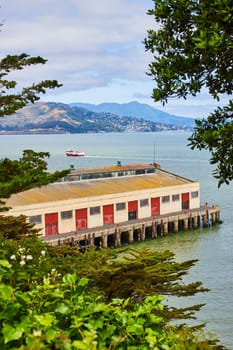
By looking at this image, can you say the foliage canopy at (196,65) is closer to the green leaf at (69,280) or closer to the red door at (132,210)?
the green leaf at (69,280)

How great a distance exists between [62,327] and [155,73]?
5.19 meters

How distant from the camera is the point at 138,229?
56.3 meters

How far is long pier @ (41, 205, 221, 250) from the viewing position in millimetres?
50344

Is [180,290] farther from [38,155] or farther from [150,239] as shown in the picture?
[150,239]

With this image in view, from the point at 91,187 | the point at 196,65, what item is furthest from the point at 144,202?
the point at 196,65

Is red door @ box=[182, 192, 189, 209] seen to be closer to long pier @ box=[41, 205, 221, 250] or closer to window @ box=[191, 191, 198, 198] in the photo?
window @ box=[191, 191, 198, 198]

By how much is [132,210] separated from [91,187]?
475 centimetres

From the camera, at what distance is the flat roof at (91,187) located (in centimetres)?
5072

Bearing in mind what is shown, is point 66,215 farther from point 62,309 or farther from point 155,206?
point 62,309

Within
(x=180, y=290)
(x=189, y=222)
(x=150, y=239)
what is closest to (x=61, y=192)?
(x=150, y=239)

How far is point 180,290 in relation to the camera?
49.0ft

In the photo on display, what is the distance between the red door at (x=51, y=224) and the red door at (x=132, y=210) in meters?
9.14

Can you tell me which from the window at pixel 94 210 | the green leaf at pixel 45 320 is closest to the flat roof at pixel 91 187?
the window at pixel 94 210

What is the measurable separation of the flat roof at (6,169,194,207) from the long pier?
135 inches
